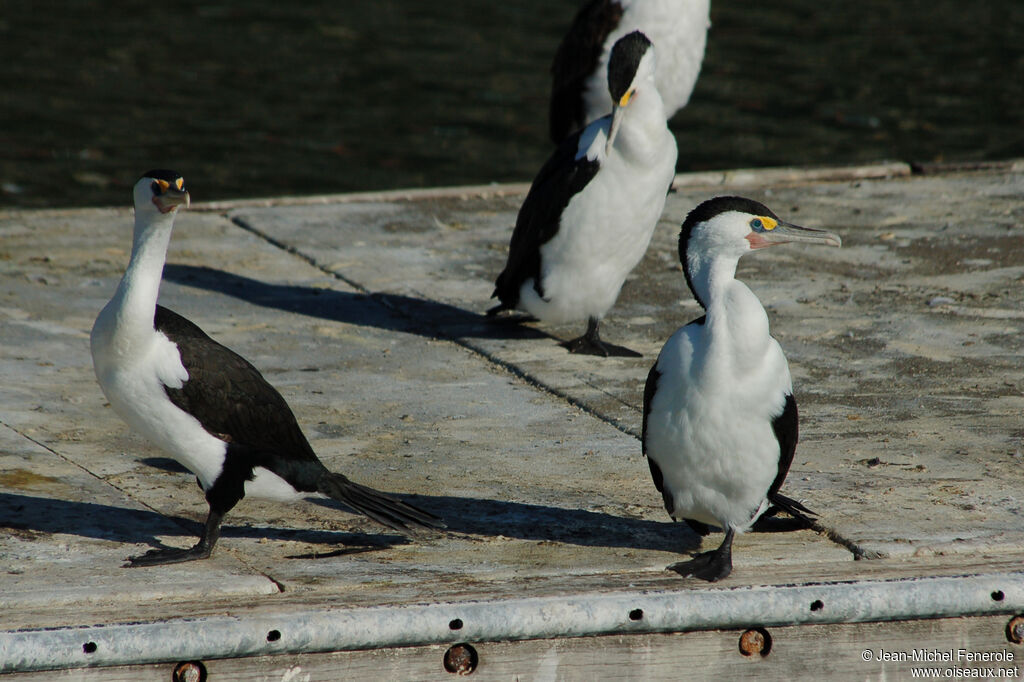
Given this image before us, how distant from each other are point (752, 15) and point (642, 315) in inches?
524

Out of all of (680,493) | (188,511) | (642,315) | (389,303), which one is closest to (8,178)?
(389,303)

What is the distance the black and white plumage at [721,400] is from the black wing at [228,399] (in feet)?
3.81

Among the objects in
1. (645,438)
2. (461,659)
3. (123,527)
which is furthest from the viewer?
(123,527)

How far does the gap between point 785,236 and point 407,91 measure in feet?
40.7

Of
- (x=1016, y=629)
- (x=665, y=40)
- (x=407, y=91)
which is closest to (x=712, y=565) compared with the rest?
(x=1016, y=629)

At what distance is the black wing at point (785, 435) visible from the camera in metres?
4.32

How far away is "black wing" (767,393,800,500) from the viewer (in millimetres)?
4320

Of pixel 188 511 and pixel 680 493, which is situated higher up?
pixel 680 493

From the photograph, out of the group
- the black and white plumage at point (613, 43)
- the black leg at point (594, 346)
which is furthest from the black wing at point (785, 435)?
the black and white plumage at point (613, 43)

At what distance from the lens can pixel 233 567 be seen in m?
4.34

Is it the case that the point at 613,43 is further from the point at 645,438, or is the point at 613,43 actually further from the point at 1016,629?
the point at 1016,629

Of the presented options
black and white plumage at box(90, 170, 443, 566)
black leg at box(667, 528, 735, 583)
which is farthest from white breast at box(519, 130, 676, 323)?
black leg at box(667, 528, 735, 583)

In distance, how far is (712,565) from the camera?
4.30 meters

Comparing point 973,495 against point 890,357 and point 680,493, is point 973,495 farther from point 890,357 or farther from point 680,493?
point 890,357
